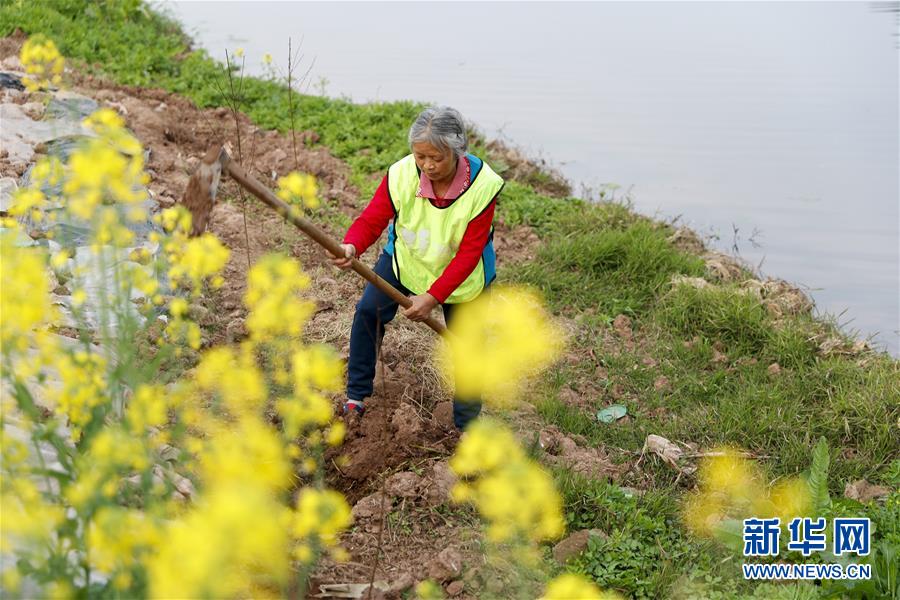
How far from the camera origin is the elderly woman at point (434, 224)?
3.32m

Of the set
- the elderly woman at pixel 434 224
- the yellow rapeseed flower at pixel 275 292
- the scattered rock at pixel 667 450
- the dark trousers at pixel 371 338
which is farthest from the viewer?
the scattered rock at pixel 667 450

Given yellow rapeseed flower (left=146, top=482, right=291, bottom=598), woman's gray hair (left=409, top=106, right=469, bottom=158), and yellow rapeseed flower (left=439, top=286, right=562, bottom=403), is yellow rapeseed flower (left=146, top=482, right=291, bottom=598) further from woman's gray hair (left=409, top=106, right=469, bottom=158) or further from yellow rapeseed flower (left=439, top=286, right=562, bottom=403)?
woman's gray hair (left=409, top=106, right=469, bottom=158)

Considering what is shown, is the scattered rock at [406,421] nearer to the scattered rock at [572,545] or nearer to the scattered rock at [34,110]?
the scattered rock at [572,545]

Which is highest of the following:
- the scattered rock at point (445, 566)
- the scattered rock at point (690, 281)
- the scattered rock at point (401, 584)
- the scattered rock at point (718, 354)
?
the scattered rock at point (690, 281)

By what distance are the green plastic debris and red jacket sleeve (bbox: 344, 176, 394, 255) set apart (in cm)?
153

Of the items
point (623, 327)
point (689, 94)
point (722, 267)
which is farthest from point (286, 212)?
point (689, 94)

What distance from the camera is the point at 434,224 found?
352 cm

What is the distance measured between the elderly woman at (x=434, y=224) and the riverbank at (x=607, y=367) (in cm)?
50

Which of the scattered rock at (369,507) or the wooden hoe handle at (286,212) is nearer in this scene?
the wooden hoe handle at (286,212)

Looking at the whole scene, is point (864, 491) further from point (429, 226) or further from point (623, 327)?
point (429, 226)

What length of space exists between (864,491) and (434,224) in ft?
7.12

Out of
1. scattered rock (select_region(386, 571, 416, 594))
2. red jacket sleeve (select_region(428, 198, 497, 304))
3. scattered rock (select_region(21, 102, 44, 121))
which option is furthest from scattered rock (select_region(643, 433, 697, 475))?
scattered rock (select_region(21, 102, 44, 121))

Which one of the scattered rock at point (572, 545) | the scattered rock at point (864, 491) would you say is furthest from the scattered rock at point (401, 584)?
the scattered rock at point (864, 491)

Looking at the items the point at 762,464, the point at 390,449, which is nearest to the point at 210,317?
the point at 390,449
